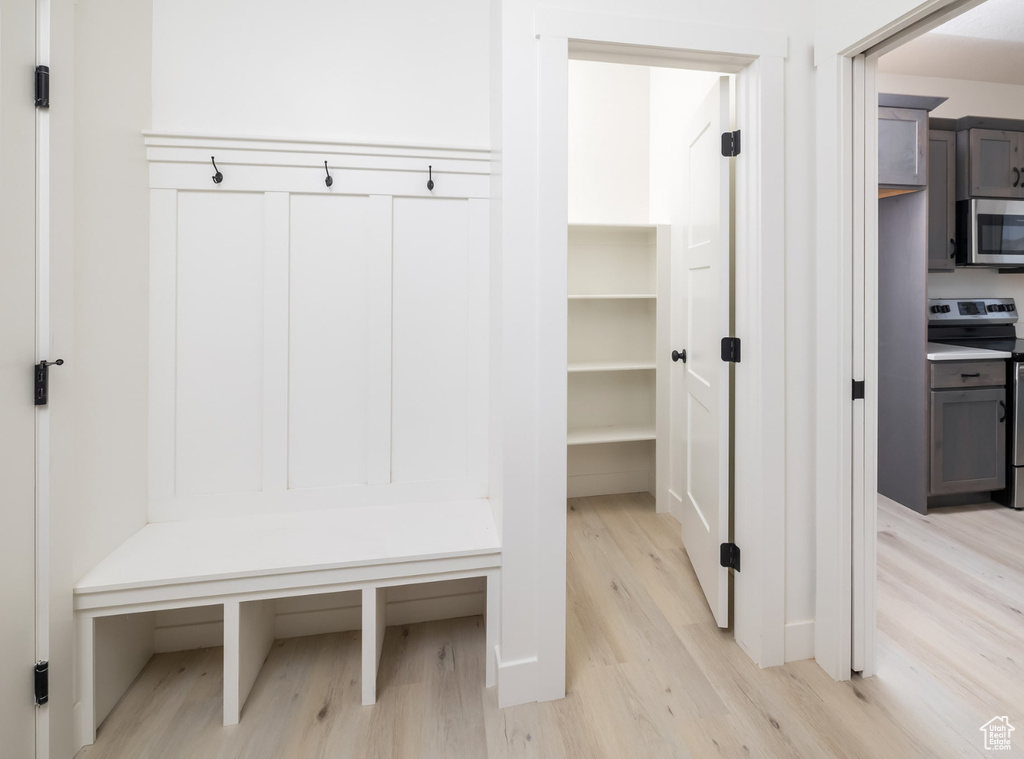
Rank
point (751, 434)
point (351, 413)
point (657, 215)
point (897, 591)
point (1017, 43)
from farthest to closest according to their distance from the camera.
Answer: point (657, 215), point (1017, 43), point (897, 591), point (351, 413), point (751, 434)

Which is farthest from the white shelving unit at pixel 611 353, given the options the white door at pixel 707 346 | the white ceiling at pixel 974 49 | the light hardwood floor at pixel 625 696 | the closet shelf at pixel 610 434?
the white ceiling at pixel 974 49

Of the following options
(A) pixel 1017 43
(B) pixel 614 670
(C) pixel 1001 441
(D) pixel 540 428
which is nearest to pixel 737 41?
(D) pixel 540 428

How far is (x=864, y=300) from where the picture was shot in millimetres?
1591

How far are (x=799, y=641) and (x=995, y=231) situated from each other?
292 centimetres

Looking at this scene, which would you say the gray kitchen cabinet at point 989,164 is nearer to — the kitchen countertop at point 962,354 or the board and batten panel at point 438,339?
the kitchen countertop at point 962,354

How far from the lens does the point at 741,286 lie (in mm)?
1707

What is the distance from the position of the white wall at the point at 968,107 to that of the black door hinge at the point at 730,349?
104 inches

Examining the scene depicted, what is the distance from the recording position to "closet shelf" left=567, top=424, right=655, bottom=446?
297cm

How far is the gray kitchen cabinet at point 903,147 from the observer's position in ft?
9.43

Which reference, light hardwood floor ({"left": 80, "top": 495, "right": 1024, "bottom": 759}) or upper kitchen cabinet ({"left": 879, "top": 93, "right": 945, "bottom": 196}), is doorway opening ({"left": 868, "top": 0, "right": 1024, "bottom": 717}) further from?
light hardwood floor ({"left": 80, "top": 495, "right": 1024, "bottom": 759})

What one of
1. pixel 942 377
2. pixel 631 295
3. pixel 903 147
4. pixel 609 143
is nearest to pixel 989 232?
pixel 903 147

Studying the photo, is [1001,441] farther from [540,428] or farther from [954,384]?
[540,428]

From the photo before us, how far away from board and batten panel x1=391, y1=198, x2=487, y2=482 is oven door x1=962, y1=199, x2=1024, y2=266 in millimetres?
3046

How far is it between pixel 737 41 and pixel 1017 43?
8.82 ft
